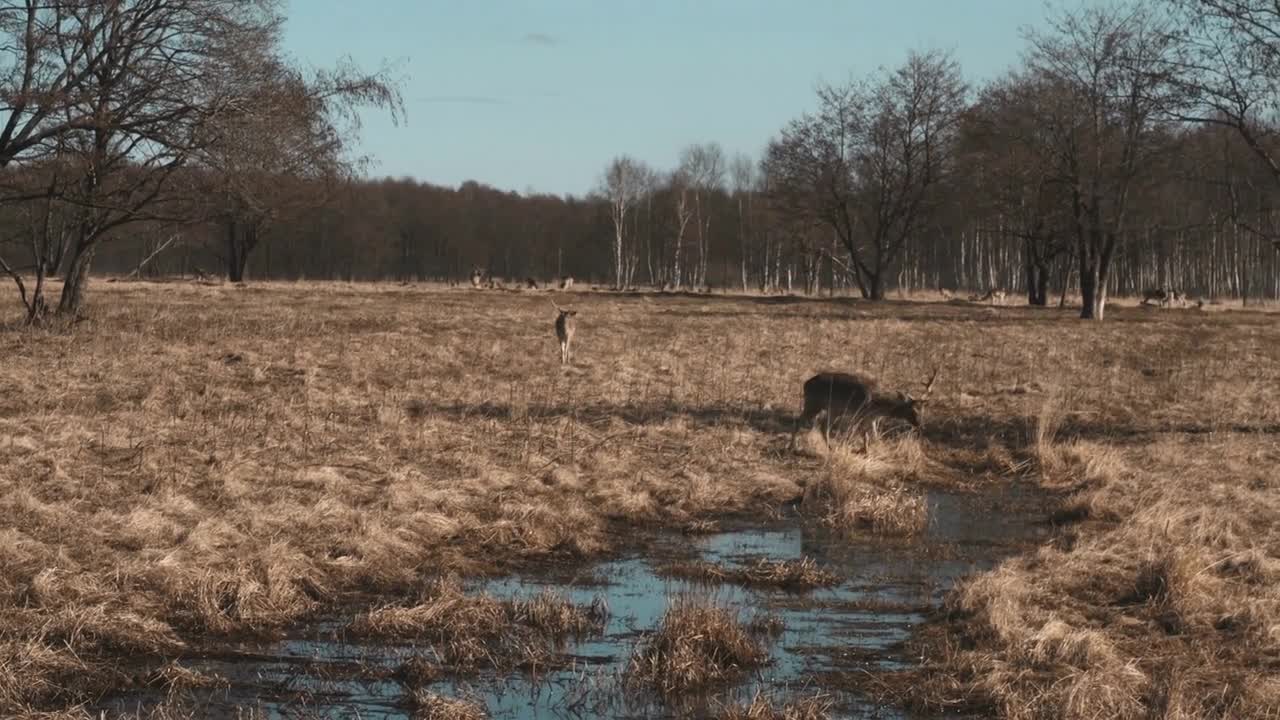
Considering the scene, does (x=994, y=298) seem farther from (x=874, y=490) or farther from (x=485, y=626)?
(x=485, y=626)

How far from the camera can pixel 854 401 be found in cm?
1706

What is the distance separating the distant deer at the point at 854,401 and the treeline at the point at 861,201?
5073 millimetres

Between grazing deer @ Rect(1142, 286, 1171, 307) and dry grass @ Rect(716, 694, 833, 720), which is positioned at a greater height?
grazing deer @ Rect(1142, 286, 1171, 307)

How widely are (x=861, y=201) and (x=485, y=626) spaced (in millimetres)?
51207

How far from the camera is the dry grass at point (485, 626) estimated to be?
26.9 feet

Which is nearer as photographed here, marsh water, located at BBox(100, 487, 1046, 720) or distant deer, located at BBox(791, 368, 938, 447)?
marsh water, located at BBox(100, 487, 1046, 720)

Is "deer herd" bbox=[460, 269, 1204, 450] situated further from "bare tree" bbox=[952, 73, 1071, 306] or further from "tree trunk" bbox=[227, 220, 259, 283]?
"tree trunk" bbox=[227, 220, 259, 283]

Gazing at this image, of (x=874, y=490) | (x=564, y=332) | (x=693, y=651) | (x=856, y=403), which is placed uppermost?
(x=564, y=332)

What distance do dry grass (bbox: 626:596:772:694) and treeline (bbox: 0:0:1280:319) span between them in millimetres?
11611

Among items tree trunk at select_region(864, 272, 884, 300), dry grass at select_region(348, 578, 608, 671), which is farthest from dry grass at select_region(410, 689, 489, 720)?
tree trunk at select_region(864, 272, 884, 300)

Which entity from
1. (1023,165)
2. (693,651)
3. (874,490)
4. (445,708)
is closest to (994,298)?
(1023,165)

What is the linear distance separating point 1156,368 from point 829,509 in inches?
579

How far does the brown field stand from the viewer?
8.16 metres

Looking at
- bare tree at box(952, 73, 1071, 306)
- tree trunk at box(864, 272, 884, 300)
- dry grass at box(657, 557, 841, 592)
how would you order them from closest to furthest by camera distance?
dry grass at box(657, 557, 841, 592)
bare tree at box(952, 73, 1071, 306)
tree trunk at box(864, 272, 884, 300)
